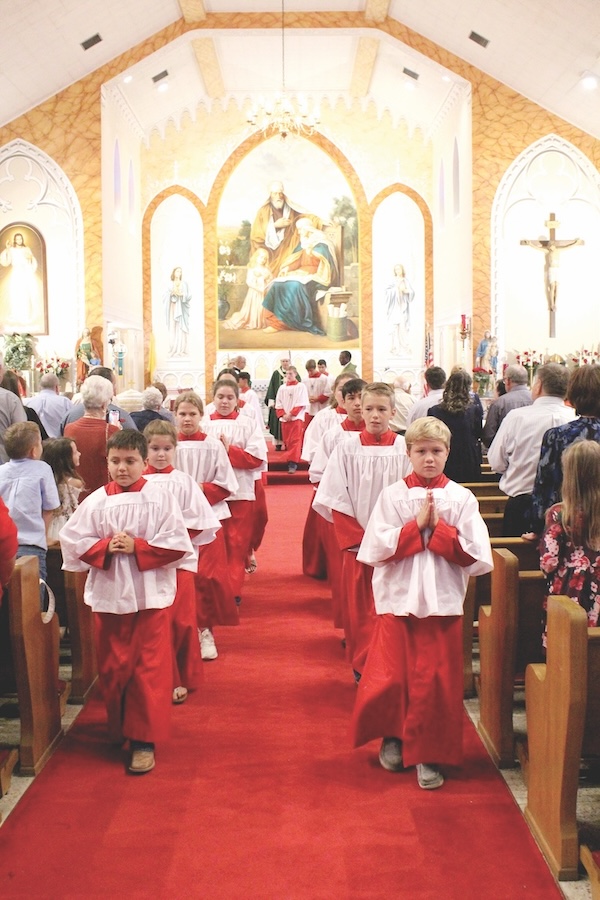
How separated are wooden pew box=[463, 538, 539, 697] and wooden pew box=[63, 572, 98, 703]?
2.15 metres

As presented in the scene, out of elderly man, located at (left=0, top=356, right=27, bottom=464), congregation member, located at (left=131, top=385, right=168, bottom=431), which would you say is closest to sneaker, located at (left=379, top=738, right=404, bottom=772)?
elderly man, located at (left=0, top=356, right=27, bottom=464)

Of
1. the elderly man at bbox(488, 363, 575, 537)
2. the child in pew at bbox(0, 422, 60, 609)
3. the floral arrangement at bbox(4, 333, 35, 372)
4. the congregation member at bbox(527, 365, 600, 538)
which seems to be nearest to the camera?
the congregation member at bbox(527, 365, 600, 538)

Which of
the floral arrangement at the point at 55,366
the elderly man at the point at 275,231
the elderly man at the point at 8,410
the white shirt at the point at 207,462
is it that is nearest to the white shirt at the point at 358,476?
the white shirt at the point at 207,462

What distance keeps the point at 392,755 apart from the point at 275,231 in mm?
19942

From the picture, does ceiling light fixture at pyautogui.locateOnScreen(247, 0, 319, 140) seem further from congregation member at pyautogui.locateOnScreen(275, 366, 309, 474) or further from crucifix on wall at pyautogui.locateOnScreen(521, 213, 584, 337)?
congregation member at pyautogui.locateOnScreen(275, 366, 309, 474)

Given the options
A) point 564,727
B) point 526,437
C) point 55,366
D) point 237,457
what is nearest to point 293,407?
point 55,366

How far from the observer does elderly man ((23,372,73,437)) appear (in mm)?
9008

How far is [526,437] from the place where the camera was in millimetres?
5809

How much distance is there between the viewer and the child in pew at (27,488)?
203 inches

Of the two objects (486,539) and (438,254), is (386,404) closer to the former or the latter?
(486,539)

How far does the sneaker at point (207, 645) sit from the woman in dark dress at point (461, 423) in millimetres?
2259

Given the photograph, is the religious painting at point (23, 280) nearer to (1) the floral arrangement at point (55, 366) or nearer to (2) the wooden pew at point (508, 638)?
(1) the floral arrangement at point (55, 366)

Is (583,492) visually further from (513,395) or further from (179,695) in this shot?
(513,395)

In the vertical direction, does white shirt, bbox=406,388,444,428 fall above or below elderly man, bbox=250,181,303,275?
below
